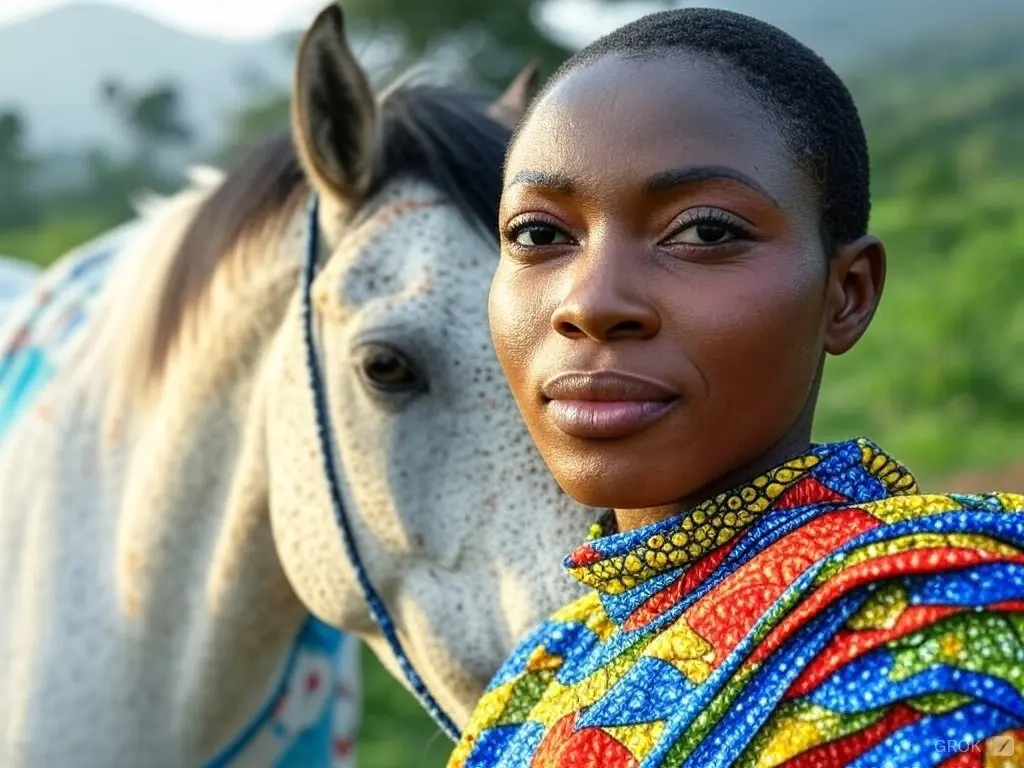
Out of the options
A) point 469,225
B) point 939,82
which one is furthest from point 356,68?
point 939,82

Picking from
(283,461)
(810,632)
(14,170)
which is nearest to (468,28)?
(14,170)

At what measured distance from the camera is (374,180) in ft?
5.48

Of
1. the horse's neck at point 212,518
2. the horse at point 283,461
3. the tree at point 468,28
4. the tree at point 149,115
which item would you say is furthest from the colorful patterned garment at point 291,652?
the tree at point 149,115

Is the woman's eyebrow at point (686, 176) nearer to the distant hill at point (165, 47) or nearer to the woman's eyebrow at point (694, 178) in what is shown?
the woman's eyebrow at point (694, 178)

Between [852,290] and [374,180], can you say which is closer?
[852,290]

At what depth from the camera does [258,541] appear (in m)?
1.77

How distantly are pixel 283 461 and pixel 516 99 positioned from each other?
0.70 metres

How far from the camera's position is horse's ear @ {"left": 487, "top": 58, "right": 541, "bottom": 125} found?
1761 mm

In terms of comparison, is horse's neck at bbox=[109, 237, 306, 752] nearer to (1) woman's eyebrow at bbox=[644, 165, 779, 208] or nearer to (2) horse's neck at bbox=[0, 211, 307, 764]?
(2) horse's neck at bbox=[0, 211, 307, 764]

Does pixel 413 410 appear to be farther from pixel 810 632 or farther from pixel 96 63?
pixel 96 63

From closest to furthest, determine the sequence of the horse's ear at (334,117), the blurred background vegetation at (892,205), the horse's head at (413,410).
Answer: the horse's head at (413,410) < the horse's ear at (334,117) < the blurred background vegetation at (892,205)

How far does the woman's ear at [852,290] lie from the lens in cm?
79

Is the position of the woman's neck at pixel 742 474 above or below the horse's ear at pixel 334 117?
below

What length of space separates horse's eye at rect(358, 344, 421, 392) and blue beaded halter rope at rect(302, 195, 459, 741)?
10cm
